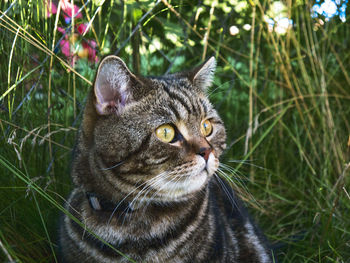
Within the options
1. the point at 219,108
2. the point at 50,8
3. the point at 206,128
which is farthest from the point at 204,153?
the point at 219,108

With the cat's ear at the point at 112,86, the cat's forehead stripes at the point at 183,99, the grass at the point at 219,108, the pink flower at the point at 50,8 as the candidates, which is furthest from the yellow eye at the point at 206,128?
the pink flower at the point at 50,8

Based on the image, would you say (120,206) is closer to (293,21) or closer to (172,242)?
(172,242)

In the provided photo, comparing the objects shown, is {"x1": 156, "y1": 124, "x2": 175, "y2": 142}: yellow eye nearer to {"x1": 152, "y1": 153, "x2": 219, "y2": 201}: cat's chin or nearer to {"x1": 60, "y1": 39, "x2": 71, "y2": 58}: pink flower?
{"x1": 152, "y1": 153, "x2": 219, "y2": 201}: cat's chin

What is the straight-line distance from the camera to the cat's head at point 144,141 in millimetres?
1703

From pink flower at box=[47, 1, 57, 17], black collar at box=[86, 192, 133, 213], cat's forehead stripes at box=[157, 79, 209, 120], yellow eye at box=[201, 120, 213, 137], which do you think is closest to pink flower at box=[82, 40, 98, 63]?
pink flower at box=[47, 1, 57, 17]

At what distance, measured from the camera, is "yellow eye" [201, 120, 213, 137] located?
1.94 m

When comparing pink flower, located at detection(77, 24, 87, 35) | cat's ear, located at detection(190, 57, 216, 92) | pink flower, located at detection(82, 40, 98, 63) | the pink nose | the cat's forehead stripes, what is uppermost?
pink flower, located at detection(77, 24, 87, 35)

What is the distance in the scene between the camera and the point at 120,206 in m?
1.76

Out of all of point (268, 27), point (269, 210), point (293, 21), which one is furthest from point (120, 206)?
point (293, 21)

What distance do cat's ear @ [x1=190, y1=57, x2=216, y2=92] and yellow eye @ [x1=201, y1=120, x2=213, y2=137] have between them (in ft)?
0.70

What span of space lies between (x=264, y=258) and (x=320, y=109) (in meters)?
1.14

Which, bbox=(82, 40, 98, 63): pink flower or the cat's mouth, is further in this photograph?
bbox=(82, 40, 98, 63): pink flower

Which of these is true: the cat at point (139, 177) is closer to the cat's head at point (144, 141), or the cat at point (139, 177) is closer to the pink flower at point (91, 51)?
the cat's head at point (144, 141)

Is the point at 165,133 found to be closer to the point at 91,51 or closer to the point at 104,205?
the point at 104,205
